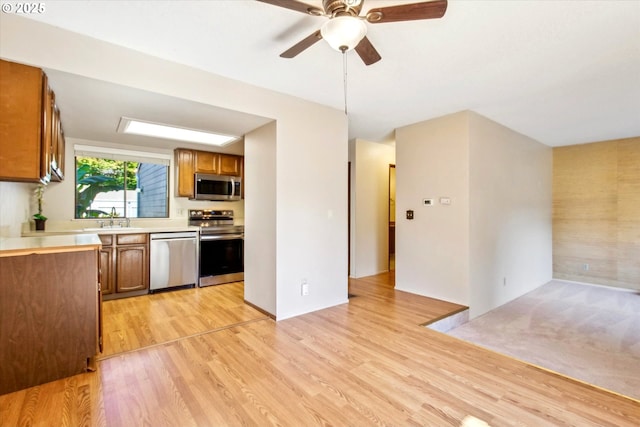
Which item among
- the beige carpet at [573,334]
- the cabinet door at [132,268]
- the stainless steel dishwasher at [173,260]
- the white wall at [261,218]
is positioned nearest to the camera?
the beige carpet at [573,334]

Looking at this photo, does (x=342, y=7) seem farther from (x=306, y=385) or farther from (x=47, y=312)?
(x=47, y=312)

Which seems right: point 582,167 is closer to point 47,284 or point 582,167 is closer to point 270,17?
point 270,17

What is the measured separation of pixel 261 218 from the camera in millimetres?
3500

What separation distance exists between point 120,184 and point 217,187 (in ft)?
4.78

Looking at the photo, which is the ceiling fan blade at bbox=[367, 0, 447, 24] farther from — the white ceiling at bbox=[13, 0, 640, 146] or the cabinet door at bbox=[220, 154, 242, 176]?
the cabinet door at bbox=[220, 154, 242, 176]

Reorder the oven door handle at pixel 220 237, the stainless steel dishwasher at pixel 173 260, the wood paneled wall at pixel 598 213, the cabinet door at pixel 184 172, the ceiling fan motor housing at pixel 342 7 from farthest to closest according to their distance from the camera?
the wood paneled wall at pixel 598 213 → the cabinet door at pixel 184 172 → the oven door handle at pixel 220 237 → the stainless steel dishwasher at pixel 173 260 → the ceiling fan motor housing at pixel 342 7

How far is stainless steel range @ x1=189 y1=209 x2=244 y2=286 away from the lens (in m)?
4.60

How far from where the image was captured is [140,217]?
4816 mm

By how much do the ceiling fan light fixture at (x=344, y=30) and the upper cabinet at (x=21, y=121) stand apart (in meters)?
2.00

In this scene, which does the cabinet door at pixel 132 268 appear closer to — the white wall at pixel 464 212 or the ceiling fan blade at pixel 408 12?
the white wall at pixel 464 212

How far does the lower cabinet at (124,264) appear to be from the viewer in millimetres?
3857

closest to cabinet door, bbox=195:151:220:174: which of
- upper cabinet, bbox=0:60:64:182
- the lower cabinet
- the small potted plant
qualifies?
the lower cabinet

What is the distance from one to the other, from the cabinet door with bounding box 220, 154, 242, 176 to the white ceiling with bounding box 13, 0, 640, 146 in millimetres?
1704

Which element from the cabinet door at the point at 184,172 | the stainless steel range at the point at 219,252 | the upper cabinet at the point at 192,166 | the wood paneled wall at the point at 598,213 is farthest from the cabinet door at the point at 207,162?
the wood paneled wall at the point at 598,213
